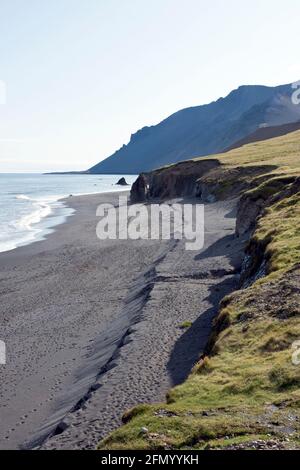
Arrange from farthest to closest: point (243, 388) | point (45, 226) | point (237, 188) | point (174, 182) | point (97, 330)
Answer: point (174, 182) < point (45, 226) < point (237, 188) < point (97, 330) < point (243, 388)

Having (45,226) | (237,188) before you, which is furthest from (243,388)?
(45,226)

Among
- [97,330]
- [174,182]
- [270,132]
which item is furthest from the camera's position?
[270,132]

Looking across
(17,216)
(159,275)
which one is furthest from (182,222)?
(17,216)

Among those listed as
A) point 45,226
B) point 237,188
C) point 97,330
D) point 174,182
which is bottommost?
point 97,330

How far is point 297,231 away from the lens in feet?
76.3

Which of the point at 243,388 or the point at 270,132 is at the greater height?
the point at 270,132

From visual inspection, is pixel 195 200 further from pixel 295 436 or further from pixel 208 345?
pixel 295 436

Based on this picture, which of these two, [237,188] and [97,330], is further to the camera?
[237,188]

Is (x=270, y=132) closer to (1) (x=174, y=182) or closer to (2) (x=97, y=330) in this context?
(1) (x=174, y=182)

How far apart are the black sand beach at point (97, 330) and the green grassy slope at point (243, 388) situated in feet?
7.27

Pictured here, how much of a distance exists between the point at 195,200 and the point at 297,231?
54691mm

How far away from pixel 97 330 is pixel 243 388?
13591 mm

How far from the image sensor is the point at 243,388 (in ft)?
39.1
